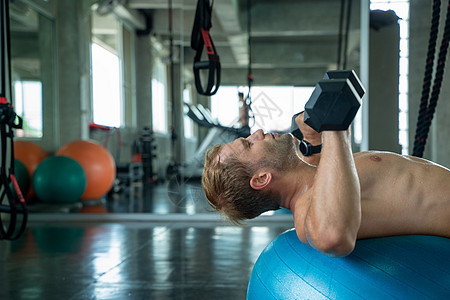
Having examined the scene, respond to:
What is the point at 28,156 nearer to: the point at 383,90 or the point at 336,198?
the point at 383,90

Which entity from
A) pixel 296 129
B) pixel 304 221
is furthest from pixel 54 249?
pixel 304 221

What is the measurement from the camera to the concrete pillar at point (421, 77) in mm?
3900

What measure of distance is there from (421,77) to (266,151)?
344 cm

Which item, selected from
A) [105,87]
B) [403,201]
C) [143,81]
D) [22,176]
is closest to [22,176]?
[22,176]

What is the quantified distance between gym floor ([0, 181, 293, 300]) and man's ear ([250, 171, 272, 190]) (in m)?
0.36

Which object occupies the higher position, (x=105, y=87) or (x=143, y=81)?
(x=143, y=81)

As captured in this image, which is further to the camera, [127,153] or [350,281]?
[127,153]

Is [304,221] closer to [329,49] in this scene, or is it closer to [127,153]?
[329,49]

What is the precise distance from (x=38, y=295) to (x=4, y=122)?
911 millimetres

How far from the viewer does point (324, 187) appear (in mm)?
959

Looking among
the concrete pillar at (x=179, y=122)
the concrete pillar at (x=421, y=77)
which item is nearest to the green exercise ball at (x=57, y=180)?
the concrete pillar at (x=179, y=122)

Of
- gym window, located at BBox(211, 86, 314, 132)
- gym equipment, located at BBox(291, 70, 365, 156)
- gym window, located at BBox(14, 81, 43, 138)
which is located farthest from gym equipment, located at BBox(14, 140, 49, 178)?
gym equipment, located at BBox(291, 70, 365, 156)

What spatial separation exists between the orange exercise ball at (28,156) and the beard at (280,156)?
4.77m

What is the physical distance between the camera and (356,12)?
252 inches
